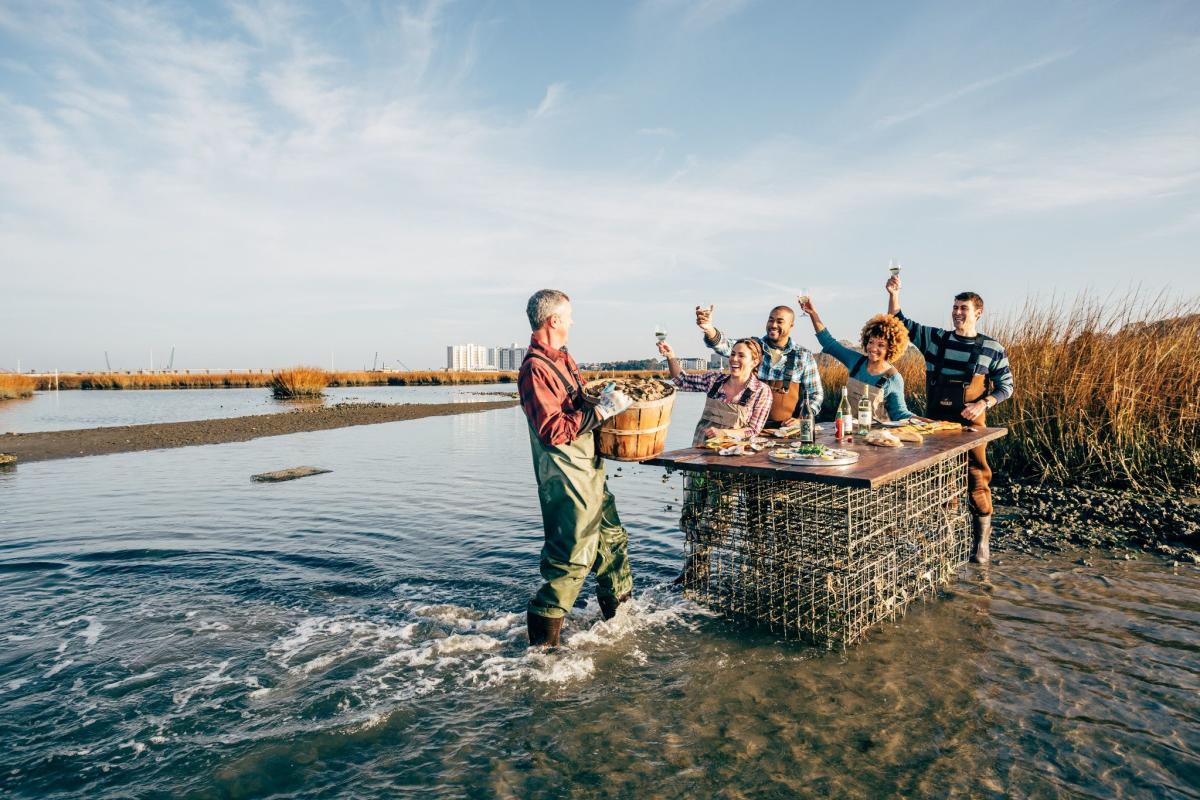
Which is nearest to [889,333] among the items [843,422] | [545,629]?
[843,422]

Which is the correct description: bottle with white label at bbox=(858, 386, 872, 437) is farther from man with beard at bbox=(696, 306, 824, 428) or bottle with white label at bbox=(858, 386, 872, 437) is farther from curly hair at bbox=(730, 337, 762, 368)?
curly hair at bbox=(730, 337, 762, 368)

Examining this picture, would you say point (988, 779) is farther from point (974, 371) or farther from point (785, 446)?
point (974, 371)

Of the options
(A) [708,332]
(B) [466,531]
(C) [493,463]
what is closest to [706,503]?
(A) [708,332]

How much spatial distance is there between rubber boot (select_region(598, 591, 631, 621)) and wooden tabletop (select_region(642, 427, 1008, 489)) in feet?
3.71

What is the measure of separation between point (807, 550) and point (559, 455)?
1.80 metres

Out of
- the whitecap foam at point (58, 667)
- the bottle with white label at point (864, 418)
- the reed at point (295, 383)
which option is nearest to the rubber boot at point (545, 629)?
the bottle with white label at point (864, 418)

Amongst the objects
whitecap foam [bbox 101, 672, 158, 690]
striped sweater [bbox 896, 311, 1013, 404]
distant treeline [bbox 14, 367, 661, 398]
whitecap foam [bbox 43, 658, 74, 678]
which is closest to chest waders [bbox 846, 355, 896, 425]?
striped sweater [bbox 896, 311, 1013, 404]

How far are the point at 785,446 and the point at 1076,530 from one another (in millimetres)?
4685

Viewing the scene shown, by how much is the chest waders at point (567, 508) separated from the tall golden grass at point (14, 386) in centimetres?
4630

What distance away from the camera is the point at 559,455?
13.1ft

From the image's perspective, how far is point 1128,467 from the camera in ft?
28.5

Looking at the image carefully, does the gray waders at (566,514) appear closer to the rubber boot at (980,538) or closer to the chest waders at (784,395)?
the chest waders at (784,395)

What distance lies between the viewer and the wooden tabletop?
3.65 meters

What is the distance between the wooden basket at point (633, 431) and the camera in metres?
4.03
